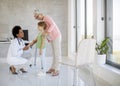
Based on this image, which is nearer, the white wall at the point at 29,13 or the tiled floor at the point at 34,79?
the tiled floor at the point at 34,79

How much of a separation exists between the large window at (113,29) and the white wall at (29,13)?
10.7 ft

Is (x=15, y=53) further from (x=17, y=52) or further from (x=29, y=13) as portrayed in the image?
(x=29, y=13)

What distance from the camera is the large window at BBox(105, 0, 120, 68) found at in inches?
180

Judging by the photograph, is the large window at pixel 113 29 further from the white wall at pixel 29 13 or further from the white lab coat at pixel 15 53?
the white wall at pixel 29 13

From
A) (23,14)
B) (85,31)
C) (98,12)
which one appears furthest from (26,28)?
(98,12)

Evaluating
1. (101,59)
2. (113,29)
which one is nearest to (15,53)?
(101,59)

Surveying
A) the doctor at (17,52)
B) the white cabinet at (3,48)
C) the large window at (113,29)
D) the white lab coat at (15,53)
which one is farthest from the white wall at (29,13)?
the large window at (113,29)

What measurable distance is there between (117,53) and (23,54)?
217cm

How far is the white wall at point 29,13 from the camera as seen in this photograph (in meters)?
7.75

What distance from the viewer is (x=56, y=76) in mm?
4969

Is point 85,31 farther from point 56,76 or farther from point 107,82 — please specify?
point 107,82

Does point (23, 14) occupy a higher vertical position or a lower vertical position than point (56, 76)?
higher

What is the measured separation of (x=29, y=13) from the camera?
791cm

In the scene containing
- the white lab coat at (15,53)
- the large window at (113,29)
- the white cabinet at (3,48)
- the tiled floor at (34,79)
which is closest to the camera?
the tiled floor at (34,79)
